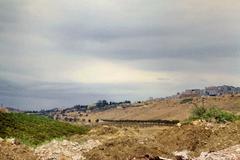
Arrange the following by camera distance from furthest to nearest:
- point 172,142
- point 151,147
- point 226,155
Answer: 1. point 172,142
2. point 151,147
3. point 226,155

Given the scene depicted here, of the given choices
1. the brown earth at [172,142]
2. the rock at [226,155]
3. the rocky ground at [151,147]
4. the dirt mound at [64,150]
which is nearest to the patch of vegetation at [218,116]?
the brown earth at [172,142]

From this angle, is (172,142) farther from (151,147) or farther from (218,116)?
(218,116)

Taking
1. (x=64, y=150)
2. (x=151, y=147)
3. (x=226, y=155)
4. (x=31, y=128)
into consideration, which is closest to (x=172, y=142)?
(x=151, y=147)

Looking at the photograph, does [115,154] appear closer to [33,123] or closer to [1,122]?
[1,122]

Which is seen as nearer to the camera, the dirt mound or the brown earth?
the dirt mound

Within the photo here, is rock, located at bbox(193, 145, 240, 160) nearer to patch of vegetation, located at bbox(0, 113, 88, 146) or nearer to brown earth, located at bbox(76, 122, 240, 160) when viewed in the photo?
brown earth, located at bbox(76, 122, 240, 160)

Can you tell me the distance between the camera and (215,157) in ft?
96.9

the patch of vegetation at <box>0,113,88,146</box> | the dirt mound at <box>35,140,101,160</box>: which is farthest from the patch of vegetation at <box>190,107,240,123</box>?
the dirt mound at <box>35,140,101,160</box>

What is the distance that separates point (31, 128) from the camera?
211 feet

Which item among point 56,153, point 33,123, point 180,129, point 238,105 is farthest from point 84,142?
point 238,105

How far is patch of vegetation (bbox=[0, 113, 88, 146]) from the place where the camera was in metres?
58.0

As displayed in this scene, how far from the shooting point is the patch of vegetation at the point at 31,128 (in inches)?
2283

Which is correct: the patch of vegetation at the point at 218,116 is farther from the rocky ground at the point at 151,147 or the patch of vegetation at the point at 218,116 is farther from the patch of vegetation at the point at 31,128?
the patch of vegetation at the point at 31,128

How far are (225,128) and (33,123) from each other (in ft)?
107
